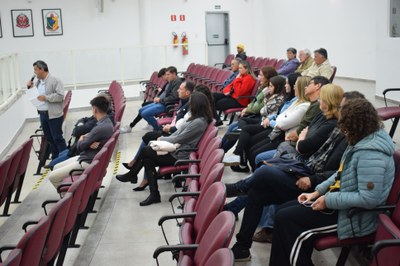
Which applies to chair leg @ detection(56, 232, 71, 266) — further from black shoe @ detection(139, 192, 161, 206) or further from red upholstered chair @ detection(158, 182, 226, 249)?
black shoe @ detection(139, 192, 161, 206)

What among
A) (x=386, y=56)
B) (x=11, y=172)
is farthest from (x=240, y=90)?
(x=11, y=172)

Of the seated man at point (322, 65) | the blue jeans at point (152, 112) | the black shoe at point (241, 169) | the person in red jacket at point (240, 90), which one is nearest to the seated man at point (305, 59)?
the seated man at point (322, 65)

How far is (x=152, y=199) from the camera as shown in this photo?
5387 millimetres

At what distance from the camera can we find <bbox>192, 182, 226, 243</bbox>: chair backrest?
9.15 ft

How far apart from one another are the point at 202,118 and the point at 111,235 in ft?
4.88

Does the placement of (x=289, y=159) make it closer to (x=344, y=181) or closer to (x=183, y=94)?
(x=344, y=181)

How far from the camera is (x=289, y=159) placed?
13.0ft

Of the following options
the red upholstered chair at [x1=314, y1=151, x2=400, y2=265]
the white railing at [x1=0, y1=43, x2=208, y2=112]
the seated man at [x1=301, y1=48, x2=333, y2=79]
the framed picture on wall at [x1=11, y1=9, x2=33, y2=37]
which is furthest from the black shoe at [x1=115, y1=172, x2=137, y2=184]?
the framed picture on wall at [x1=11, y1=9, x2=33, y2=37]

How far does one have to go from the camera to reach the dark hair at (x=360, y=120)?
305cm

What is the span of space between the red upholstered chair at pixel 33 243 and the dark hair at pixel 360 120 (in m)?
1.77

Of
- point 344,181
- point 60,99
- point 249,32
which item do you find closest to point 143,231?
point 344,181

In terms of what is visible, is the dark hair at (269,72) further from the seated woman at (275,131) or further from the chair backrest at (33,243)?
the chair backrest at (33,243)

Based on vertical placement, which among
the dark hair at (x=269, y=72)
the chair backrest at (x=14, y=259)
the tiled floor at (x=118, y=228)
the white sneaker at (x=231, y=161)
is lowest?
the tiled floor at (x=118, y=228)

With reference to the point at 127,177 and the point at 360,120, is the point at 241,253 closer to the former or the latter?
the point at 360,120
